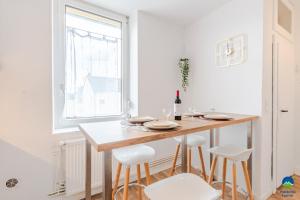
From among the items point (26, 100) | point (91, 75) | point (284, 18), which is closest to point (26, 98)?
point (26, 100)

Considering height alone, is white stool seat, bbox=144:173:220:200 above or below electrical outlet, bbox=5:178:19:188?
above

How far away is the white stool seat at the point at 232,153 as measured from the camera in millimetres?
1341

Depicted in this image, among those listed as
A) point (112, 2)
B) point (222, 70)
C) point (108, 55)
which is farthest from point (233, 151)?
point (112, 2)

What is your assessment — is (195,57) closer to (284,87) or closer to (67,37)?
(284,87)

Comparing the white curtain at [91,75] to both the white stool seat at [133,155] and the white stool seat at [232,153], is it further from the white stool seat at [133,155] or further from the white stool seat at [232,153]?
the white stool seat at [232,153]

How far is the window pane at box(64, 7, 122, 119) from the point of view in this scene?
1989mm

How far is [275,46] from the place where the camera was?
191 centimetres

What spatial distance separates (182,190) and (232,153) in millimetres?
842

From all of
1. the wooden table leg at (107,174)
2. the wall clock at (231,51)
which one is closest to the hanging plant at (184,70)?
the wall clock at (231,51)

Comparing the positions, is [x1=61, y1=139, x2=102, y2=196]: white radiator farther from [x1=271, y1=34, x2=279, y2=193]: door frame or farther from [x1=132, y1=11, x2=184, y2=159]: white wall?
[x1=271, y1=34, x2=279, y2=193]: door frame

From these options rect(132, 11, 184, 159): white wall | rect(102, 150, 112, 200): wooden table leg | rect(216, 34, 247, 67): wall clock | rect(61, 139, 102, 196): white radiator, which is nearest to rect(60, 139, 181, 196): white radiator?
rect(61, 139, 102, 196): white radiator

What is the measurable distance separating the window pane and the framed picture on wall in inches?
79.2

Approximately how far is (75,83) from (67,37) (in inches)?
21.9

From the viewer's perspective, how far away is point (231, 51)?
2016 millimetres
